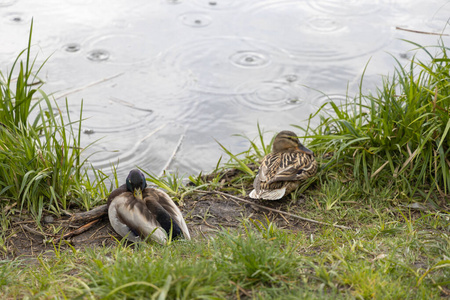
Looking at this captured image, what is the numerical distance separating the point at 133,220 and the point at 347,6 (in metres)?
6.23

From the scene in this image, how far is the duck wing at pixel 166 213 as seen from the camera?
426 cm

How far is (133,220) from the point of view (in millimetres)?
4383

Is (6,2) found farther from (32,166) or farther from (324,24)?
(32,166)

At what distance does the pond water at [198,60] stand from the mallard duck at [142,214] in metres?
1.57

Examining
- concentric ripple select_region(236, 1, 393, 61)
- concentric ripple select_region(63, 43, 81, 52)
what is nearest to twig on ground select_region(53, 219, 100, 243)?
concentric ripple select_region(63, 43, 81, 52)

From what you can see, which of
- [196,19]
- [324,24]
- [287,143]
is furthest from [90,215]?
[324,24]

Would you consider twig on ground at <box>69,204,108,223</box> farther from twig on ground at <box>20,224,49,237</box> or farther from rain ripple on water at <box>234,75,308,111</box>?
rain ripple on water at <box>234,75,308,111</box>

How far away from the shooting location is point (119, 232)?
14.7 ft

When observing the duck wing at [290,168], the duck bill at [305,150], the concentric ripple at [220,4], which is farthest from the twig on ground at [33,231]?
the concentric ripple at [220,4]

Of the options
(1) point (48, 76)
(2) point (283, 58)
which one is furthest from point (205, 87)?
(1) point (48, 76)

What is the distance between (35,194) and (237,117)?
2981mm

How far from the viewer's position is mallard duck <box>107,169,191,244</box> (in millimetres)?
4285

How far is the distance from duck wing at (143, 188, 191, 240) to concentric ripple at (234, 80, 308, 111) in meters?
2.83

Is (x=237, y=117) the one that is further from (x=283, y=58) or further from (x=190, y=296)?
(x=190, y=296)
